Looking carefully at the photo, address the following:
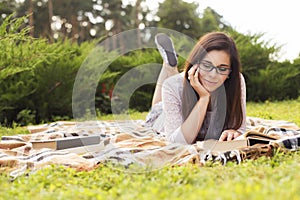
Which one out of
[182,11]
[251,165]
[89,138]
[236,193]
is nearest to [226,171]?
[251,165]

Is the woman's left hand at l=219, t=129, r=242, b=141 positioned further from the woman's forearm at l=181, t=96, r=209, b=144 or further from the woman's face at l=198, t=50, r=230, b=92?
the woman's face at l=198, t=50, r=230, b=92

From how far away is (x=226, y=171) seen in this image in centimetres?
215

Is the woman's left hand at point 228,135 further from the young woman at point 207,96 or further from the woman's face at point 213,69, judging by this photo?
the woman's face at point 213,69

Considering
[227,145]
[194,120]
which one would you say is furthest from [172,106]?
[227,145]

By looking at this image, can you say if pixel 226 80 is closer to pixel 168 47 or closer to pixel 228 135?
pixel 228 135

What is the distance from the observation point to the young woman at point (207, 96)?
3.06 meters

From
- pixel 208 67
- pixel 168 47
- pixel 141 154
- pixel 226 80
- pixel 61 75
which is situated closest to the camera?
pixel 141 154

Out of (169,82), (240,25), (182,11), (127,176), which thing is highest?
(182,11)

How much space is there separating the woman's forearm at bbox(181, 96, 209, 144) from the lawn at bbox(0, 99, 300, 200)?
0.65m

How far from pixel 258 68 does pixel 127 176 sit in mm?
6733

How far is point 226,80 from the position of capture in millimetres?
3309

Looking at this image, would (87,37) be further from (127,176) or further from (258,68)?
(127,176)

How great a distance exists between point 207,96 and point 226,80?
31cm

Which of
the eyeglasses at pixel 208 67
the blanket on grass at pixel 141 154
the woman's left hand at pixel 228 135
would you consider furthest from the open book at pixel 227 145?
the eyeglasses at pixel 208 67
